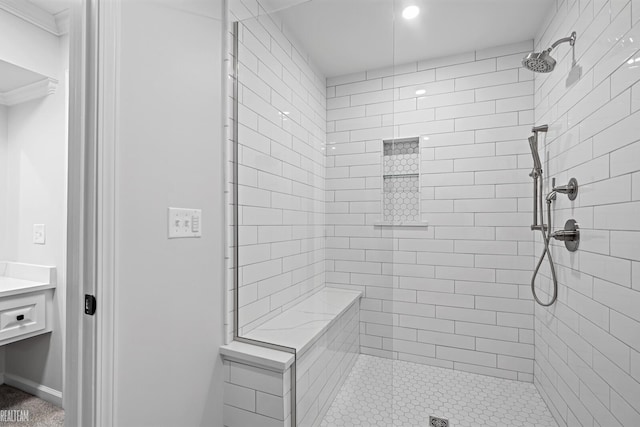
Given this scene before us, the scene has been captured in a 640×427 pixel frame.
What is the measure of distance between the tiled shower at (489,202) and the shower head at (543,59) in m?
0.06

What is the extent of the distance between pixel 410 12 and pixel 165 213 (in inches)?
66.9

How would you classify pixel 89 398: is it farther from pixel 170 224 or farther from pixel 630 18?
pixel 630 18

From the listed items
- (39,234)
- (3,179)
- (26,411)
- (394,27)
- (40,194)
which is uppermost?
(394,27)

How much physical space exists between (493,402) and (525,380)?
42 cm

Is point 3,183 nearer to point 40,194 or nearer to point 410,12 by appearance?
point 40,194

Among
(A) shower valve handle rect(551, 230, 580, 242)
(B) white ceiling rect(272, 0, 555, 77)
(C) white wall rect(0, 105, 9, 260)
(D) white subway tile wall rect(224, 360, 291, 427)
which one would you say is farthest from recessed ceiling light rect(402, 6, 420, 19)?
(C) white wall rect(0, 105, 9, 260)

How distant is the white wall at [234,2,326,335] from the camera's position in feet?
4.61

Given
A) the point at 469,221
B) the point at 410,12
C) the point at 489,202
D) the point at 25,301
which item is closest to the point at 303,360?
the point at 469,221

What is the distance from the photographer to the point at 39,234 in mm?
2047

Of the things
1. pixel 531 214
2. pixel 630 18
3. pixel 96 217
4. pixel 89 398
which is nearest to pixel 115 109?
pixel 96 217

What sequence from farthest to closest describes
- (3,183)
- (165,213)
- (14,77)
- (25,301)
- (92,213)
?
(3,183), (14,77), (25,301), (165,213), (92,213)

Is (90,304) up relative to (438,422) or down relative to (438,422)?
up

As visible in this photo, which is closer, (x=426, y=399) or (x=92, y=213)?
(x=92, y=213)

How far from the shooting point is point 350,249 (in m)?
1.37
